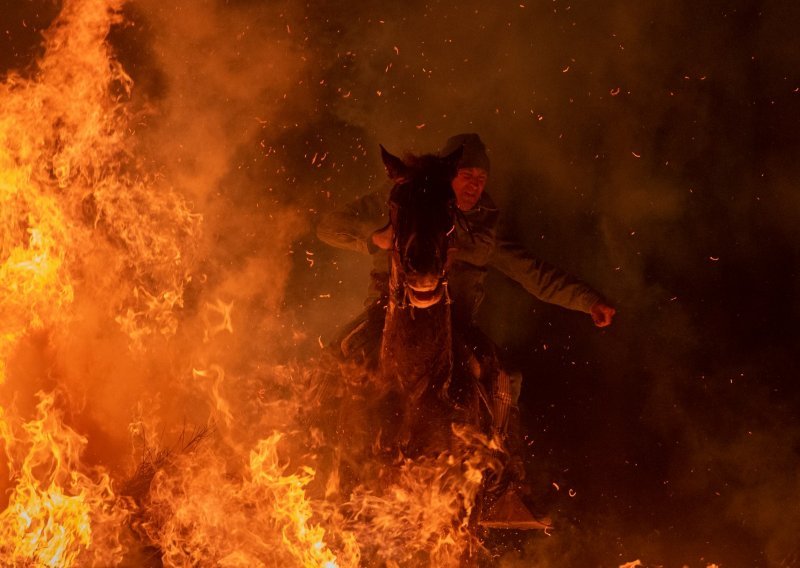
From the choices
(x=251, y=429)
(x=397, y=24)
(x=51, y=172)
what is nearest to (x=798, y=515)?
(x=251, y=429)

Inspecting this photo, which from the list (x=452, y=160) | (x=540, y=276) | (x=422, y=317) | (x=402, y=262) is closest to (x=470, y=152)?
(x=540, y=276)

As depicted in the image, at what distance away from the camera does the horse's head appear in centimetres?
520

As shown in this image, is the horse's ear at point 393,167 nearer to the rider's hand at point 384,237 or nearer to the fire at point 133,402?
the rider's hand at point 384,237

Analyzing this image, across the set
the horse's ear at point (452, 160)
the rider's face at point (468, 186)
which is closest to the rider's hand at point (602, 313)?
the rider's face at point (468, 186)

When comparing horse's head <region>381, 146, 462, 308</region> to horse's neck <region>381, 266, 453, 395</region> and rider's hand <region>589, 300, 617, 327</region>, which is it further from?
rider's hand <region>589, 300, 617, 327</region>

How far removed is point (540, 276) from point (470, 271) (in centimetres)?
64

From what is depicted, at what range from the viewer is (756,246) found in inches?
360

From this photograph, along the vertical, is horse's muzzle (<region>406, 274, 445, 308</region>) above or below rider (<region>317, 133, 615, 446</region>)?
above

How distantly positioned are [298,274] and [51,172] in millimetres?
2841

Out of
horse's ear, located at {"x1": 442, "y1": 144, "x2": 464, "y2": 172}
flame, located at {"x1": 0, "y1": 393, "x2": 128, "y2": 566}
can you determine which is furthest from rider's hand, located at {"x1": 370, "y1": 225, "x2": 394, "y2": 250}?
flame, located at {"x1": 0, "y1": 393, "x2": 128, "y2": 566}

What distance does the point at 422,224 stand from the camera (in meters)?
5.29

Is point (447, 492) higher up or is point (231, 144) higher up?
point (231, 144)

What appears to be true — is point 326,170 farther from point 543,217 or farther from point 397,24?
point 543,217

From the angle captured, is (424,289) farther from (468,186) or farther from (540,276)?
(540,276)
